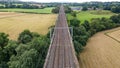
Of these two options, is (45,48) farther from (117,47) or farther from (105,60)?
(117,47)

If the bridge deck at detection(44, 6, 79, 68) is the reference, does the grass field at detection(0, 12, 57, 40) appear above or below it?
below

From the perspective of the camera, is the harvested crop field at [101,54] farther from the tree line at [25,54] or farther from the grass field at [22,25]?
the grass field at [22,25]

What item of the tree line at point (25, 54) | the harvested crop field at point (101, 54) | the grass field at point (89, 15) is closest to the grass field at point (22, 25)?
the grass field at point (89, 15)

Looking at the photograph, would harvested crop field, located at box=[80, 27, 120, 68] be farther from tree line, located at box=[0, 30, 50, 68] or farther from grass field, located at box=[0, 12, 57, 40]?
grass field, located at box=[0, 12, 57, 40]

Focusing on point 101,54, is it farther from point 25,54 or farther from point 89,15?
point 89,15

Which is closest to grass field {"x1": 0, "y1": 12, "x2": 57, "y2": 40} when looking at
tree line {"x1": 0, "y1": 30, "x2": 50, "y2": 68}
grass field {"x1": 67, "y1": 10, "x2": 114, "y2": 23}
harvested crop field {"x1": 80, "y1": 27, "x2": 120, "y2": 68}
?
grass field {"x1": 67, "y1": 10, "x2": 114, "y2": 23}

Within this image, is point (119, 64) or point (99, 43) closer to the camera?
point (119, 64)

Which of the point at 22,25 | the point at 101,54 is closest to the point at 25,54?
the point at 101,54

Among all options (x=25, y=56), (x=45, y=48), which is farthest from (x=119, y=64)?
(x=25, y=56)
